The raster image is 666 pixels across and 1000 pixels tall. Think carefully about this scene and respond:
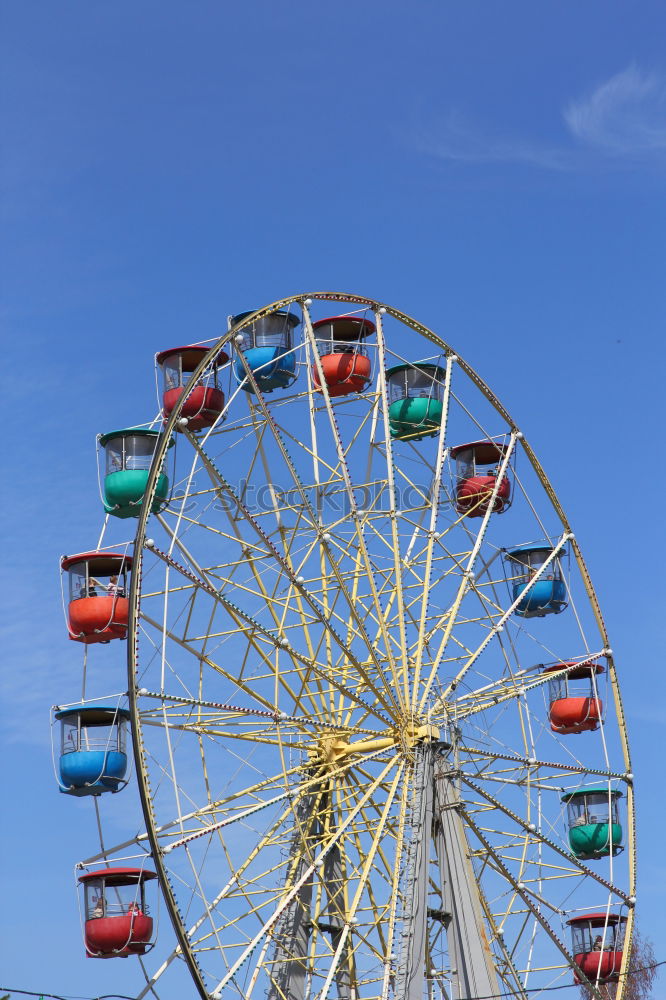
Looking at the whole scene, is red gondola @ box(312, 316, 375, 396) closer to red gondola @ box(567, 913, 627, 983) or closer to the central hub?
the central hub

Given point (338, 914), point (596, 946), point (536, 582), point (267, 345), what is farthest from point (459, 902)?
point (267, 345)

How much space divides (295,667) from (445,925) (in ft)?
14.1

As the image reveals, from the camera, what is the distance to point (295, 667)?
25.1 metres

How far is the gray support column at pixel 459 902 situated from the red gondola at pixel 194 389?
239 inches

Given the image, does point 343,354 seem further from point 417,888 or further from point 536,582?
point 417,888

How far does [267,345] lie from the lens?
85.9ft

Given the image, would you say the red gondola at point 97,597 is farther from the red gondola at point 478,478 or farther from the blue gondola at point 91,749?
the red gondola at point 478,478

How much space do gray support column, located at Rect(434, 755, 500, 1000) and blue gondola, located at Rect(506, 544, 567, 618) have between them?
16.5 ft

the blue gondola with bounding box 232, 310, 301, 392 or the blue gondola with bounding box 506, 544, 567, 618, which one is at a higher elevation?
the blue gondola with bounding box 232, 310, 301, 392

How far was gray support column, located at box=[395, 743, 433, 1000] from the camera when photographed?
23047mm

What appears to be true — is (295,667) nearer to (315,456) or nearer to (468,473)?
Result: (315,456)

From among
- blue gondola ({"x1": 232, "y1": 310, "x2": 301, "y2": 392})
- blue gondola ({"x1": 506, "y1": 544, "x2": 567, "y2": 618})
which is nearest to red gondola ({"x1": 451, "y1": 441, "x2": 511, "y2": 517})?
blue gondola ({"x1": 506, "y1": 544, "x2": 567, "y2": 618})

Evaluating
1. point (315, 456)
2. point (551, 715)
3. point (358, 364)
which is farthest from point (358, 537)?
point (551, 715)

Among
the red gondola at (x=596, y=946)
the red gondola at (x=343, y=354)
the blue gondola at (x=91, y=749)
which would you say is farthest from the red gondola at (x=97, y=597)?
the red gondola at (x=596, y=946)
